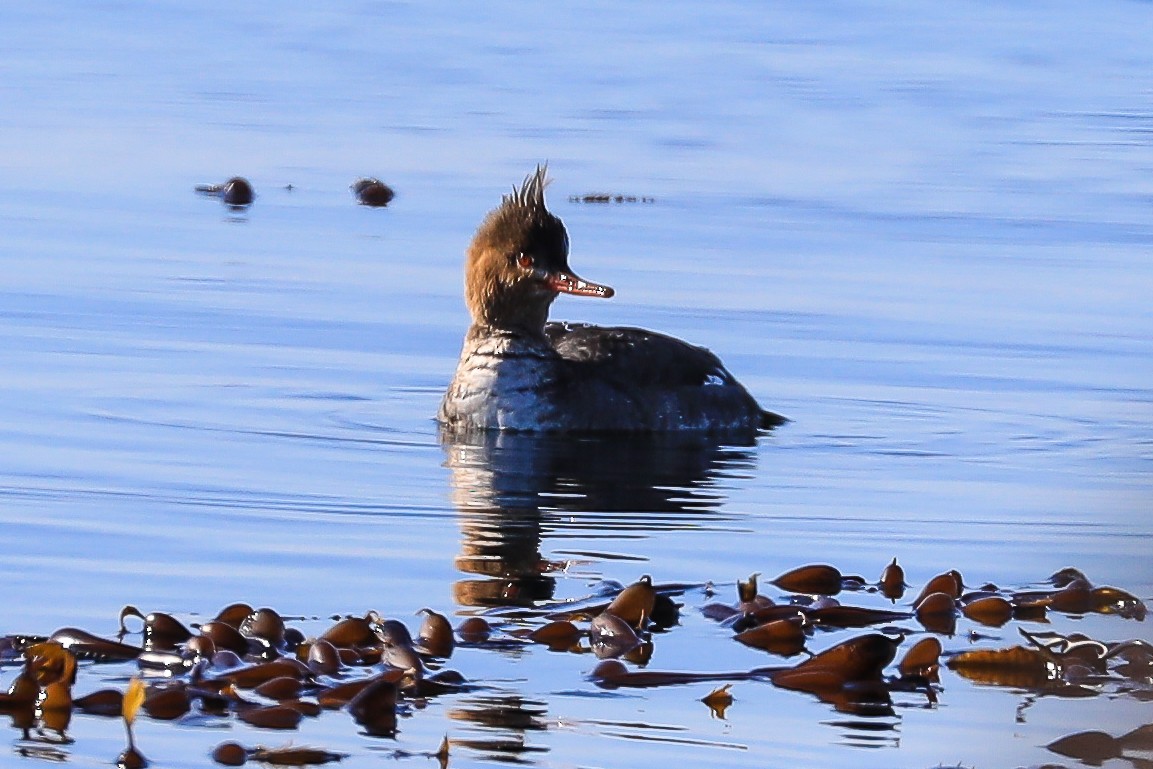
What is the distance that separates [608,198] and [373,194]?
1.55 m

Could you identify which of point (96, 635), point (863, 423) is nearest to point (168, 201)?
point (863, 423)

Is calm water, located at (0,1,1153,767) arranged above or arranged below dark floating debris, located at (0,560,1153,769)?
above

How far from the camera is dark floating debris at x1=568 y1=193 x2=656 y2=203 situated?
16594 millimetres

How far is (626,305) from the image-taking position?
13.6 meters

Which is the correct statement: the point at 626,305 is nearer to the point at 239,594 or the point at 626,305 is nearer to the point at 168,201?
the point at 168,201

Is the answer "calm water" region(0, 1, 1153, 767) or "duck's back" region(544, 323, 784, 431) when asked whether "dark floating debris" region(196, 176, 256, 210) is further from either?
"duck's back" region(544, 323, 784, 431)

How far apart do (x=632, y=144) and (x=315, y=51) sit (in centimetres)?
655

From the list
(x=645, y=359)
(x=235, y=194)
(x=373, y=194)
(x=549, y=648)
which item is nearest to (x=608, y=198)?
(x=373, y=194)

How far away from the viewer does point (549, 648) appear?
6863 millimetres

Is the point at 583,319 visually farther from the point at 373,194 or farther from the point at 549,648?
the point at 549,648

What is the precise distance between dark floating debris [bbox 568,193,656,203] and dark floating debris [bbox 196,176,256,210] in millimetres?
2087

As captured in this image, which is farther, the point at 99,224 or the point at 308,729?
the point at 99,224

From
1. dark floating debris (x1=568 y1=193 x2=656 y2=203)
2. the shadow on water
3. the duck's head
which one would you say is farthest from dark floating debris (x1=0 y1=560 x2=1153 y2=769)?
dark floating debris (x1=568 y1=193 x2=656 y2=203)

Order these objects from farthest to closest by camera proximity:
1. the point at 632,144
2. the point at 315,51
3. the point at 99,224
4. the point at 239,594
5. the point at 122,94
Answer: the point at 315,51, the point at 122,94, the point at 632,144, the point at 99,224, the point at 239,594
